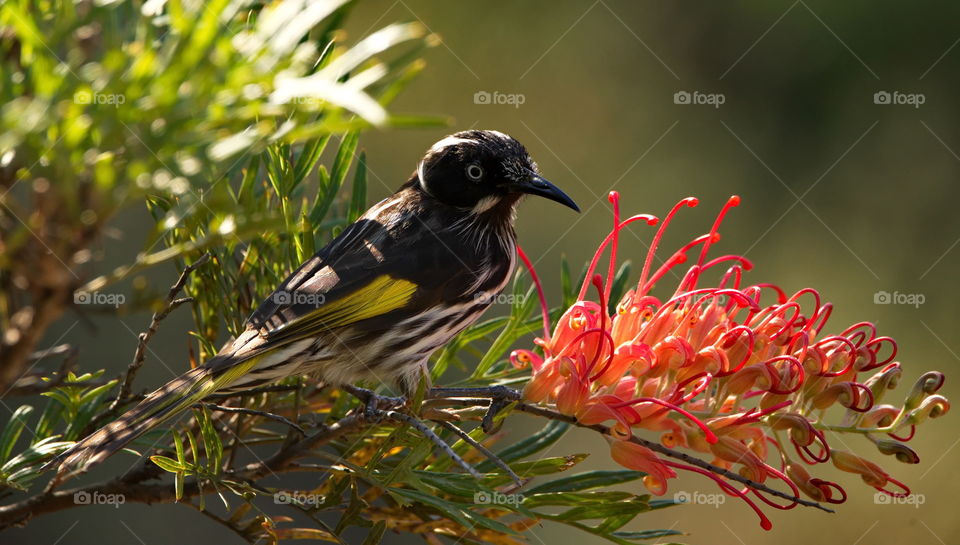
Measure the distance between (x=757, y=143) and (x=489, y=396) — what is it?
1.45m

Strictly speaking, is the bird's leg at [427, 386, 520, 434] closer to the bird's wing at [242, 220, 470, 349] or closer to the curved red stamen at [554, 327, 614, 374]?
the curved red stamen at [554, 327, 614, 374]

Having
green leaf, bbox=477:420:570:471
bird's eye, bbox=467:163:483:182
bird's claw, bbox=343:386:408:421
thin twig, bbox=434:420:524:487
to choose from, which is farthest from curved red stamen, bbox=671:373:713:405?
bird's eye, bbox=467:163:483:182

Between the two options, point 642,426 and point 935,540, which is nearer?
point 642,426

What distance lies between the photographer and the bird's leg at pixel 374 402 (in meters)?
1.39

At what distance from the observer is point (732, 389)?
1369 mm

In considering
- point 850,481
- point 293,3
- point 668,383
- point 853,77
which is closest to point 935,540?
point 850,481

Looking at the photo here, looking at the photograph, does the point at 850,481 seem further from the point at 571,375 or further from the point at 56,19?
the point at 56,19

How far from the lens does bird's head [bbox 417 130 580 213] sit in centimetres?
227

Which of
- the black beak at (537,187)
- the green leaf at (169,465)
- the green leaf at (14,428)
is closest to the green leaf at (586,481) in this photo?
the green leaf at (169,465)

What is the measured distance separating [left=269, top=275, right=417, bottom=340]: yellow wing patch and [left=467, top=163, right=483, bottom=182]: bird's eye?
1.34 ft

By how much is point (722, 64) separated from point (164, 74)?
2229 mm

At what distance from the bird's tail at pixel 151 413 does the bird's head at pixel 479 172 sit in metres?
0.86

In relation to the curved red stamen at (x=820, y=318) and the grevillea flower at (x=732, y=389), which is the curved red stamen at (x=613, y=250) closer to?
the grevillea flower at (x=732, y=389)

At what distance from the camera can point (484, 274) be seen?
89.4 inches
